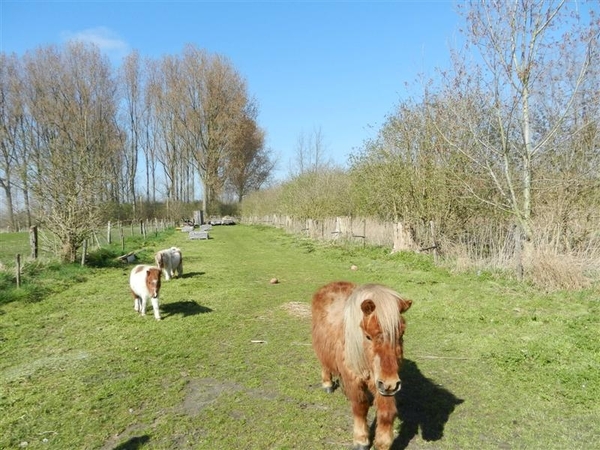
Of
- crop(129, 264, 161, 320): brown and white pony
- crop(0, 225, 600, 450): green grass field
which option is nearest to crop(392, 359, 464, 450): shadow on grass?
crop(0, 225, 600, 450): green grass field

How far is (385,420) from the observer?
312cm

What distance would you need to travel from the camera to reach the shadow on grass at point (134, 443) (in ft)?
11.3

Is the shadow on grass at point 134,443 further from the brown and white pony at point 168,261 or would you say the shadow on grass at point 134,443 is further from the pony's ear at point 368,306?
the brown and white pony at point 168,261

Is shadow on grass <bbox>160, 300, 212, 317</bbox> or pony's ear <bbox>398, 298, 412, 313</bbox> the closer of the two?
pony's ear <bbox>398, 298, 412, 313</bbox>

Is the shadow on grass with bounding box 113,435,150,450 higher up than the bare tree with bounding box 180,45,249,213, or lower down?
lower down

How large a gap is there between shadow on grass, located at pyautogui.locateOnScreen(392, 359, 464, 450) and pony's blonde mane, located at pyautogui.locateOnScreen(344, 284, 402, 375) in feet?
3.14

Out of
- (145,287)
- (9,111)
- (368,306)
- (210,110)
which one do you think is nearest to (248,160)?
(210,110)

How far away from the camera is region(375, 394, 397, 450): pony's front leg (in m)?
3.10

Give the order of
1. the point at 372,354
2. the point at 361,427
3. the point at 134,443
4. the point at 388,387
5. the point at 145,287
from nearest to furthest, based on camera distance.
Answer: the point at 388,387 → the point at 372,354 → the point at 361,427 → the point at 134,443 → the point at 145,287

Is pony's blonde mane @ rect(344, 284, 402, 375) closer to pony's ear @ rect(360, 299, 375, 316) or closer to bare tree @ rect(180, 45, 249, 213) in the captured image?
pony's ear @ rect(360, 299, 375, 316)

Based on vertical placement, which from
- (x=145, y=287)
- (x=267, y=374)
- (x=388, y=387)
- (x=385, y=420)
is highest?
(x=388, y=387)

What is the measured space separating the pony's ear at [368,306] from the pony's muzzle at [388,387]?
50 cm

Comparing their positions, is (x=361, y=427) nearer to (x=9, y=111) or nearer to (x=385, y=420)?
(x=385, y=420)

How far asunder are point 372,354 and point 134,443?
2339 millimetres
